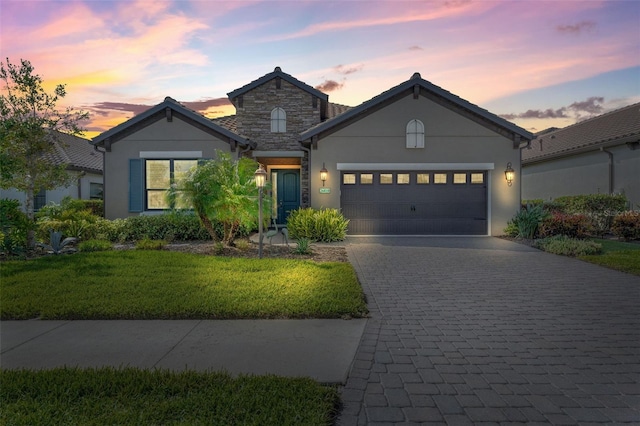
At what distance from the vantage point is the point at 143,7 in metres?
8.43

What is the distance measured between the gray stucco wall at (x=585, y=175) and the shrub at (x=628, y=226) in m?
2.54

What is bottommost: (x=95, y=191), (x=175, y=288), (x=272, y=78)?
(x=175, y=288)

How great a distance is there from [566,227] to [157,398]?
47.0ft

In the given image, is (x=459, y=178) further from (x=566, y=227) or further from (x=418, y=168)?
(x=566, y=227)

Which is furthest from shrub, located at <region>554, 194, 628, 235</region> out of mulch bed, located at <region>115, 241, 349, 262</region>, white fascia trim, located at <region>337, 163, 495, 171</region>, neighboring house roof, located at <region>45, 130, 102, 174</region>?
neighboring house roof, located at <region>45, 130, 102, 174</region>

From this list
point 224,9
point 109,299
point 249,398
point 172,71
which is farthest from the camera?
point 172,71

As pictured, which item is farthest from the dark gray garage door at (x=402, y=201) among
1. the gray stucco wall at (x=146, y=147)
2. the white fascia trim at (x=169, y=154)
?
the white fascia trim at (x=169, y=154)

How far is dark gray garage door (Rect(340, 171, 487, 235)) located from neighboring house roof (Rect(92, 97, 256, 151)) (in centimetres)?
471

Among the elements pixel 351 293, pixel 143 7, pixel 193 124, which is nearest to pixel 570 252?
pixel 351 293

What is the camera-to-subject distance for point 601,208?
1567 centimetres

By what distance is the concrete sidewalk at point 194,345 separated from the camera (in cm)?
396

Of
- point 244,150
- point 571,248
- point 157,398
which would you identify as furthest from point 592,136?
point 157,398

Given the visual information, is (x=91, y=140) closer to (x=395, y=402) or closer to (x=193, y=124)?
(x=193, y=124)

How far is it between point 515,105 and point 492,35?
18.4ft
